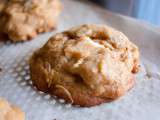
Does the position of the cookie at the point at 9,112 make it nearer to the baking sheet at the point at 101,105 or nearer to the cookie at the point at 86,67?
the baking sheet at the point at 101,105

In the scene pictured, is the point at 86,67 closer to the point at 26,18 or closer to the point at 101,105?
the point at 101,105

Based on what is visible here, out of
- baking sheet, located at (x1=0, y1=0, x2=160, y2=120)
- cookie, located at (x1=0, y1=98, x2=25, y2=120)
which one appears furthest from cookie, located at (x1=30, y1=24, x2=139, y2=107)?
cookie, located at (x1=0, y1=98, x2=25, y2=120)

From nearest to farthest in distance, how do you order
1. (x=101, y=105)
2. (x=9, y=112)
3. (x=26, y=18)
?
(x=9, y=112) → (x=101, y=105) → (x=26, y=18)

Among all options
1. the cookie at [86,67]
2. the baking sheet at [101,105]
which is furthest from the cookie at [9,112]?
the cookie at [86,67]

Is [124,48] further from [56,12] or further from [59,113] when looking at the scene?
[56,12]

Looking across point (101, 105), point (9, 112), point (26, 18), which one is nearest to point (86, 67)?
point (101, 105)
